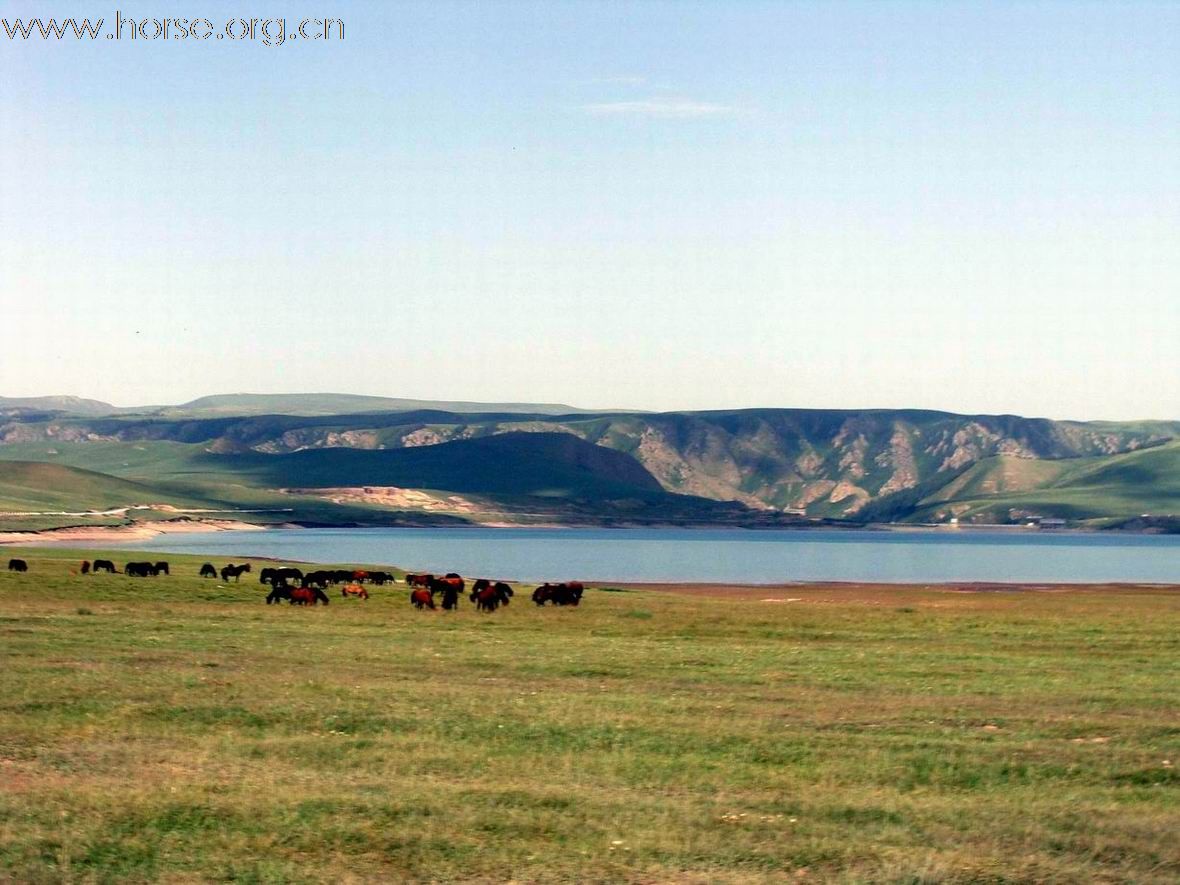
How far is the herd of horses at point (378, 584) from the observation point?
4784 centimetres

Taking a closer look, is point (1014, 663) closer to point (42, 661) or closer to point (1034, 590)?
point (42, 661)

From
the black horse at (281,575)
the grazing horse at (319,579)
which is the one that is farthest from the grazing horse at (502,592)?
the black horse at (281,575)

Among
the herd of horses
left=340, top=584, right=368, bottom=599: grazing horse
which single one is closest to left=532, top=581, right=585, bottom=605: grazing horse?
the herd of horses

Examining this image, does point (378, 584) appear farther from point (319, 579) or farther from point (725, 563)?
point (725, 563)

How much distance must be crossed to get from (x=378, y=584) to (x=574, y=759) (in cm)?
4788

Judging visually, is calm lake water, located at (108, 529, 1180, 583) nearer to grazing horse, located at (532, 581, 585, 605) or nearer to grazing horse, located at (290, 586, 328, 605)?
grazing horse, located at (532, 581, 585, 605)

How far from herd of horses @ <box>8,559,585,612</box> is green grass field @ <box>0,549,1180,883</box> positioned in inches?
542

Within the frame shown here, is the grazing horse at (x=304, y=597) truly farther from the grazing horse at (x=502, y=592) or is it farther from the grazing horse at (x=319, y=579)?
the grazing horse at (x=319, y=579)

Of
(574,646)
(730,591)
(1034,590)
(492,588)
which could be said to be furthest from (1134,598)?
(574,646)

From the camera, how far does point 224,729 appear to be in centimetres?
1916

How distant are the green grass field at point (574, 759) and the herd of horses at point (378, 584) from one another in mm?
13767

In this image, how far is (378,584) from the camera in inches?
2530

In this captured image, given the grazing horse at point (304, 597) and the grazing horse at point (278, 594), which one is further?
the grazing horse at point (304, 597)

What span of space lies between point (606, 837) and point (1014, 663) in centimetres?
1851
